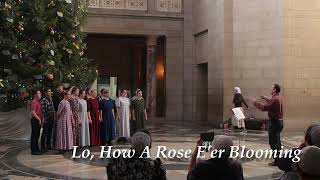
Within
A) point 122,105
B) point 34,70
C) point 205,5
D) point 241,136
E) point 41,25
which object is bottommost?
point 241,136

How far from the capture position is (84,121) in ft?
35.6

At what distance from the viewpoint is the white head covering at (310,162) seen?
8.61 feet

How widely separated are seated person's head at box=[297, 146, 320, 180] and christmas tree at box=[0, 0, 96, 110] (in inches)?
418

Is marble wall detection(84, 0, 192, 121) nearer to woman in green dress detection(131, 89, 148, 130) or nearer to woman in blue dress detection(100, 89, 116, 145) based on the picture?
woman in green dress detection(131, 89, 148, 130)

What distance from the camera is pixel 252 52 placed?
17391 mm

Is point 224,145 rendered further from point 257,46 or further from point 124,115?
point 257,46

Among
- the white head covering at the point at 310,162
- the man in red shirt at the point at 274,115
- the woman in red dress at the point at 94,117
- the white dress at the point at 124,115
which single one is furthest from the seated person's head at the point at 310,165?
the white dress at the point at 124,115

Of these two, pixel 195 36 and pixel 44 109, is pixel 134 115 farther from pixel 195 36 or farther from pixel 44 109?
pixel 195 36

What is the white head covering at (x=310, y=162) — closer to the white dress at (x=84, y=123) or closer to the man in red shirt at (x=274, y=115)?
the man in red shirt at (x=274, y=115)

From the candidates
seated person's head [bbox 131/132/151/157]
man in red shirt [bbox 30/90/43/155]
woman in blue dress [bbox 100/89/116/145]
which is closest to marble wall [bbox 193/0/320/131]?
woman in blue dress [bbox 100/89/116/145]

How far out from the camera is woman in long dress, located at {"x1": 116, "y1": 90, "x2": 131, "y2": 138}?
1220 centimetres

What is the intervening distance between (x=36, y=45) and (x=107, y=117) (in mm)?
3369

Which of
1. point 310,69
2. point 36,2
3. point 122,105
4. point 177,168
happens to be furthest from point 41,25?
point 310,69

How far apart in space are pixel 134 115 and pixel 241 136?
12.7 feet
